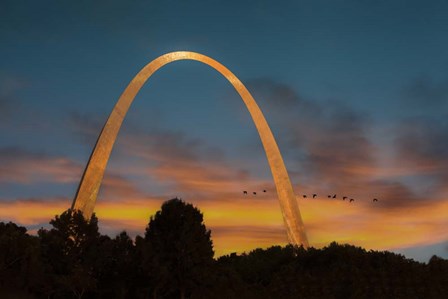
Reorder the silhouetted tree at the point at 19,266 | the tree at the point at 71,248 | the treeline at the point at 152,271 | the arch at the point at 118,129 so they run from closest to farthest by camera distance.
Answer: the silhouetted tree at the point at 19,266, the treeline at the point at 152,271, the tree at the point at 71,248, the arch at the point at 118,129

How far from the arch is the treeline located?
2.55 metres

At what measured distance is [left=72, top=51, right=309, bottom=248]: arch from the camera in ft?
154

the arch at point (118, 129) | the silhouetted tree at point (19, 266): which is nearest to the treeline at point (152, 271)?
the silhouetted tree at point (19, 266)

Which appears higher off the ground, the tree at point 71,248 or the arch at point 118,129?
the arch at point 118,129

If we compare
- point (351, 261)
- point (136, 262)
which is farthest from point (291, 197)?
point (136, 262)

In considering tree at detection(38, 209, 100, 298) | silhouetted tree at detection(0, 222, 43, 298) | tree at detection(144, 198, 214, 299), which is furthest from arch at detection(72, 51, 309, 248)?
tree at detection(144, 198, 214, 299)

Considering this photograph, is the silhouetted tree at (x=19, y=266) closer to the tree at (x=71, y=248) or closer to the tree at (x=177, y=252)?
the tree at (x=71, y=248)

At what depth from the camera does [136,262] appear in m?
45.3

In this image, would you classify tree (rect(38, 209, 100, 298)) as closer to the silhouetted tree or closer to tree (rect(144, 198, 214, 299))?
the silhouetted tree

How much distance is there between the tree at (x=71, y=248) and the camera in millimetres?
44156

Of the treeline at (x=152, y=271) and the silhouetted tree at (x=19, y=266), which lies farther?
Answer: the treeline at (x=152, y=271)

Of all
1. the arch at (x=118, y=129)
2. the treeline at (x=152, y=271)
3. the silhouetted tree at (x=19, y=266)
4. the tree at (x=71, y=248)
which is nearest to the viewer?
the silhouetted tree at (x=19, y=266)

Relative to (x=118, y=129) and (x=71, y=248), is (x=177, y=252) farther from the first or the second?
(x=118, y=129)

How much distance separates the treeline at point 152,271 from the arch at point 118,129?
255 centimetres
